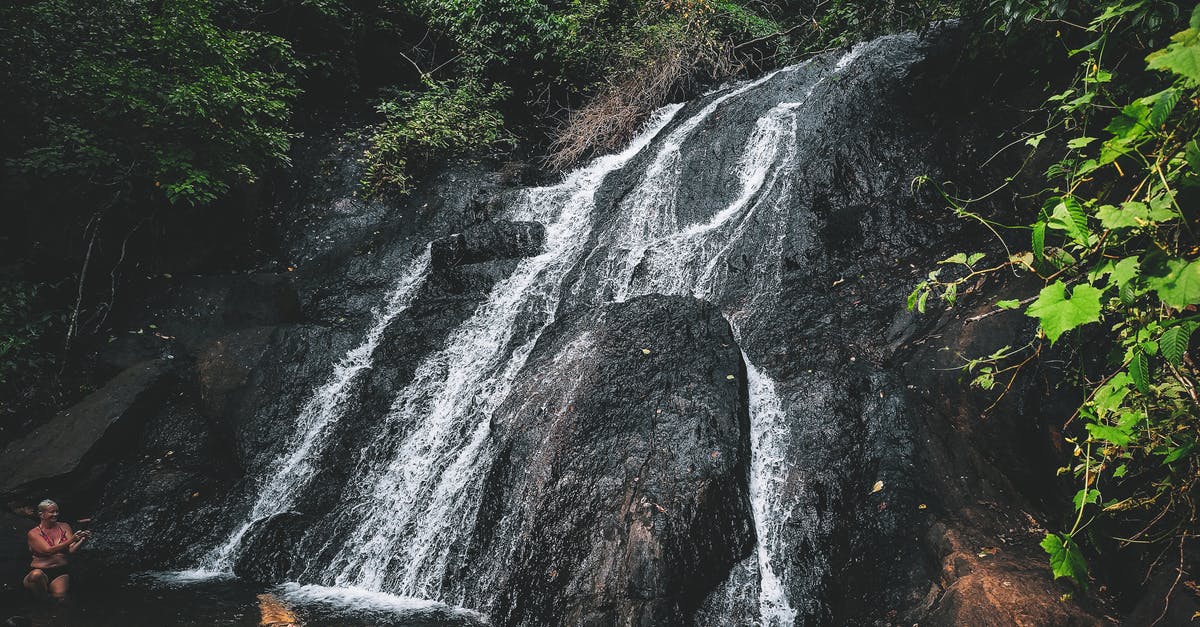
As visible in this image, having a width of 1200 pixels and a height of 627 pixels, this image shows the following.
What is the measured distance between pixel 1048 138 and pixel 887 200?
1637mm

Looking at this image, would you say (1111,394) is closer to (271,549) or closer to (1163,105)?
(1163,105)

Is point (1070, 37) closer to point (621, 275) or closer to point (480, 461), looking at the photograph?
point (621, 275)

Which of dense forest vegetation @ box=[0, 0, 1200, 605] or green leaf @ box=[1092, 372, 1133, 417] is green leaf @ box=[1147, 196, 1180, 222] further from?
green leaf @ box=[1092, 372, 1133, 417]

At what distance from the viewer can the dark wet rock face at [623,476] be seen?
442cm

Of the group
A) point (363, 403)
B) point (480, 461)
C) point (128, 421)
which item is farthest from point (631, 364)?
point (128, 421)

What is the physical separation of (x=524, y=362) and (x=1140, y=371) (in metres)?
5.76

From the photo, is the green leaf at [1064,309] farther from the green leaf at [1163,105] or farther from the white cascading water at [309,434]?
the white cascading water at [309,434]

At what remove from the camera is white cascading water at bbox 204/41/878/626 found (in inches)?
216

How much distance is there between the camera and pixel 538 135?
39.9 ft

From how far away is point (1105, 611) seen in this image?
10.5ft

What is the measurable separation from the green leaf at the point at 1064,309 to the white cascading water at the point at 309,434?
7.33 meters

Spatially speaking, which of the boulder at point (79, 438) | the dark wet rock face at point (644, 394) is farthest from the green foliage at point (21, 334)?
the boulder at point (79, 438)

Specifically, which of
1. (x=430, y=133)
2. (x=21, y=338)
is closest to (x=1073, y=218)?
(x=430, y=133)

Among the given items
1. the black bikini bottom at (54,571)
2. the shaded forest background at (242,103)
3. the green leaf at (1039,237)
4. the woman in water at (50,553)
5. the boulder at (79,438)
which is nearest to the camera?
the green leaf at (1039,237)
